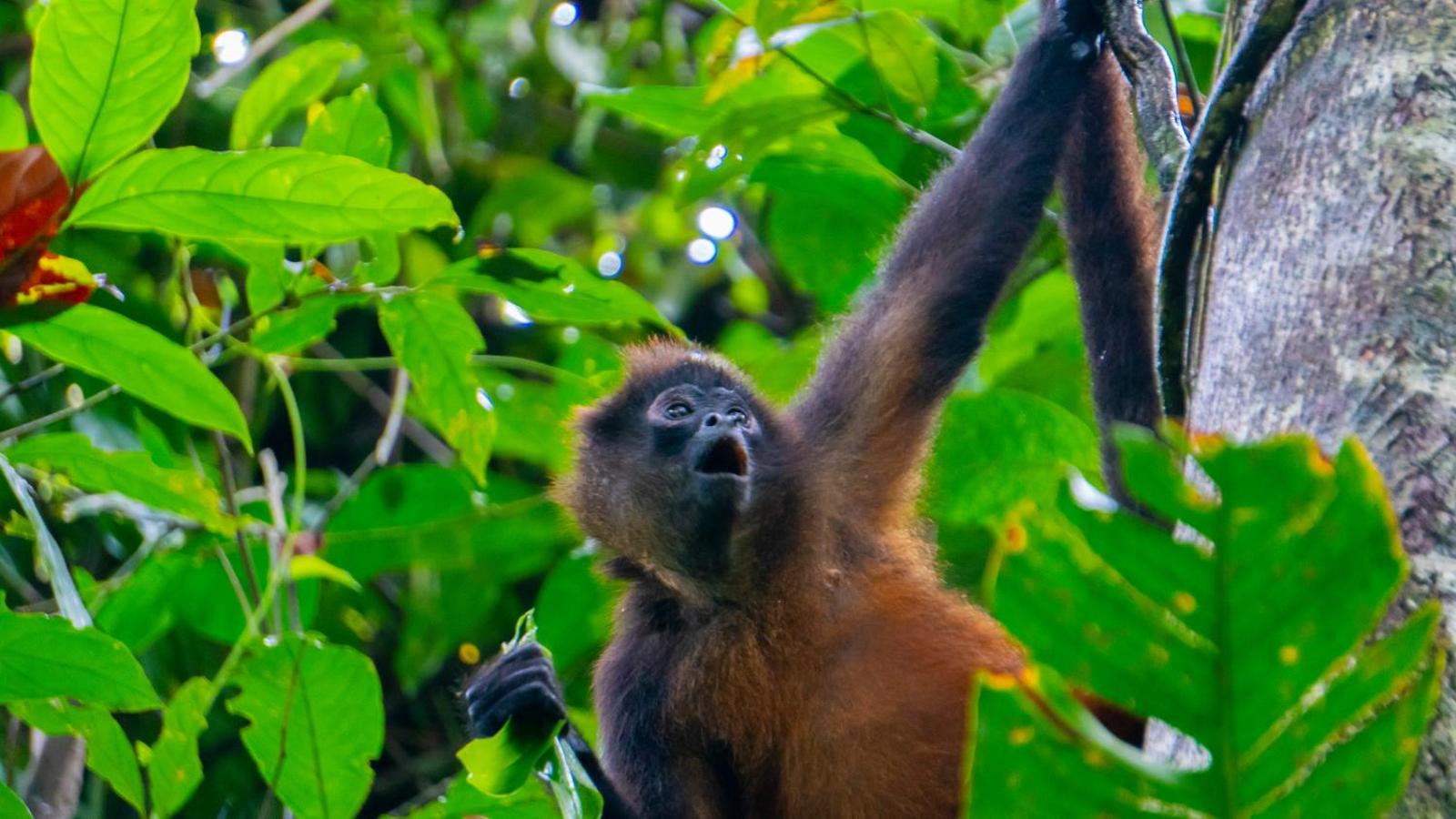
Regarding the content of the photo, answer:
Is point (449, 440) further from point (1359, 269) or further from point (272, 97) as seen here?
point (1359, 269)

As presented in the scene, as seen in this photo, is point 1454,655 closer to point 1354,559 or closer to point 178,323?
point 1354,559

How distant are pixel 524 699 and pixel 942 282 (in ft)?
5.54

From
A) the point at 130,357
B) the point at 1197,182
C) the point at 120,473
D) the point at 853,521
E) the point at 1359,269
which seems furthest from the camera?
the point at 853,521

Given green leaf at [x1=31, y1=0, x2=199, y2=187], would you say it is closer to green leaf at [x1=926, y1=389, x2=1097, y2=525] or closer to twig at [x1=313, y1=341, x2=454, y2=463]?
green leaf at [x1=926, y1=389, x2=1097, y2=525]

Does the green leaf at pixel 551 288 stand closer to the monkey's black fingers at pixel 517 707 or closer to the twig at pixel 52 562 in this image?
the monkey's black fingers at pixel 517 707

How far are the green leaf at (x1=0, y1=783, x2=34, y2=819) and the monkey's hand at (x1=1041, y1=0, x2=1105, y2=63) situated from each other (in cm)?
282

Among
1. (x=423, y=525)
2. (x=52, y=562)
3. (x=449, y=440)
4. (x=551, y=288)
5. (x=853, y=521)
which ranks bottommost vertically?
(x=423, y=525)

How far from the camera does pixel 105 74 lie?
2543mm

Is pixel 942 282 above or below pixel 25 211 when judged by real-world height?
below

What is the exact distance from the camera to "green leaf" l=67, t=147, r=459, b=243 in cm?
262

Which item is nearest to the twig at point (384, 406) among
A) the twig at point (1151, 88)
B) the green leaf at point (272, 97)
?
the green leaf at point (272, 97)

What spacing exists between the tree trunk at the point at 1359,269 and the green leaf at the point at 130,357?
181 centimetres

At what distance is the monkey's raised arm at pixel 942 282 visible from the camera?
12.3 feet

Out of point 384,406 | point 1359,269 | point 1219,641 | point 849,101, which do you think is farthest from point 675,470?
point 1219,641
